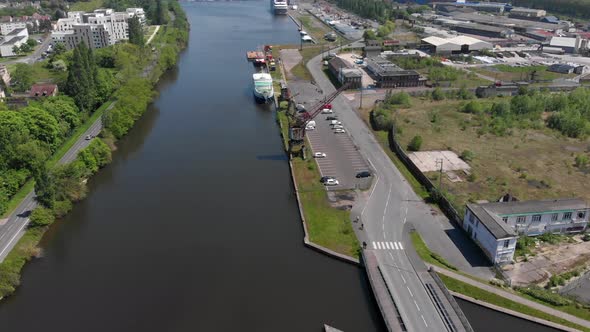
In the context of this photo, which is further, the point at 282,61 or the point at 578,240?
the point at 282,61

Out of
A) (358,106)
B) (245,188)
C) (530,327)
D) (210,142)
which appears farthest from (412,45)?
(530,327)

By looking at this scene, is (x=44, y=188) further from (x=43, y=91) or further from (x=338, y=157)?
(x=43, y=91)

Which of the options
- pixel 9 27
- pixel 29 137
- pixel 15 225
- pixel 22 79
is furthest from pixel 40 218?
pixel 9 27

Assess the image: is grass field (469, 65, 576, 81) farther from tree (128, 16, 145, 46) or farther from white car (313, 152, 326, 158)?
tree (128, 16, 145, 46)

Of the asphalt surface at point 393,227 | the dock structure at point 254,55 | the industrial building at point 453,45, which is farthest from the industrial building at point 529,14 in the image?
the asphalt surface at point 393,227

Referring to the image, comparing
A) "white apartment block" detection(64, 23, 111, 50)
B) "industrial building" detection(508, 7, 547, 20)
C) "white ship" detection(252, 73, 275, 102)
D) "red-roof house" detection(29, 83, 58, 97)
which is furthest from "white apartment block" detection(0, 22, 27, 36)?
"industrial building" detection(508, 7, 547, 20)

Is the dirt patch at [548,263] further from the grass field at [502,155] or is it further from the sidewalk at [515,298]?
the grass field at [502,155]

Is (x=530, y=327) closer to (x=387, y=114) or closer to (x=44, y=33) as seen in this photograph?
(x=387, y=114)
